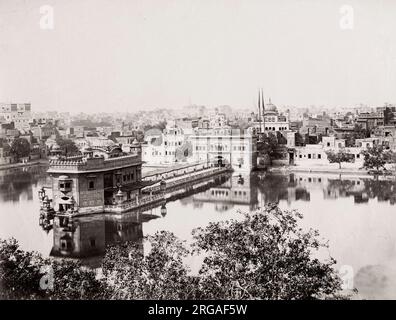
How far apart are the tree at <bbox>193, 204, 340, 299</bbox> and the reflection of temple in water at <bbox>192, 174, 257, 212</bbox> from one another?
3.83 m

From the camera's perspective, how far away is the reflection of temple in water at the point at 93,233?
23.4ft

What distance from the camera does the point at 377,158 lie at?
1154 centimetres

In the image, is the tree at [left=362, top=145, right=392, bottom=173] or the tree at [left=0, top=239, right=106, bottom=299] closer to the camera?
the tree at [left=0, top=239, right=106, bottom=299]

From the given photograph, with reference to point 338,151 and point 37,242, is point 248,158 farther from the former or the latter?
point 37,242

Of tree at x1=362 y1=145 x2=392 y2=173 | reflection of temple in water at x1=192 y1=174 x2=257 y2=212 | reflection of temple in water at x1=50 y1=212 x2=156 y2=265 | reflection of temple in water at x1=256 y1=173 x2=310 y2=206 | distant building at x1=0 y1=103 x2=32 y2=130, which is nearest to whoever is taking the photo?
reflection of temple in water at x1=50 y1=212 x2=156 y2=265

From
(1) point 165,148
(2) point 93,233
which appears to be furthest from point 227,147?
(2) point 93,233

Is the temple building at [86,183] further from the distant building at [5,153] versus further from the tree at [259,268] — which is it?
the tree at [259,268]

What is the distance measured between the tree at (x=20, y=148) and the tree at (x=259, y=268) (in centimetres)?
639

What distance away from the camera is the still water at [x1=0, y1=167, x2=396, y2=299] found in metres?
6.07

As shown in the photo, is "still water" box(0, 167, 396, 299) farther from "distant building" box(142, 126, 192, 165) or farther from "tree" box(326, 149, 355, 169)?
"distant building" box(142, 126, 192, 165)

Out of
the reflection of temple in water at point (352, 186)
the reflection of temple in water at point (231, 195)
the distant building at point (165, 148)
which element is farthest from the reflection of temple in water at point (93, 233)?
the distant building at point (165, 148)

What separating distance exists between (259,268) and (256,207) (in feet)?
13.6

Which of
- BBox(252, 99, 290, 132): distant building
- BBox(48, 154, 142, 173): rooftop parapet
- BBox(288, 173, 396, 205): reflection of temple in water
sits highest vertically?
BBox(252, 99, 290, 132): distant building

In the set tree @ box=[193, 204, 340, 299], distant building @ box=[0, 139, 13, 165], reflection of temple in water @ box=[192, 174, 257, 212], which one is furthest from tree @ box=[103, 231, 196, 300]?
distant building @ box=[0, 139, 13, 165]
